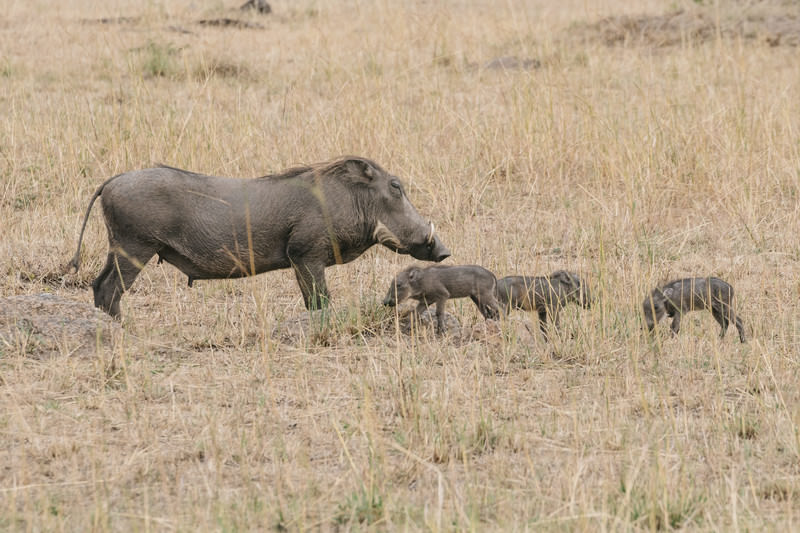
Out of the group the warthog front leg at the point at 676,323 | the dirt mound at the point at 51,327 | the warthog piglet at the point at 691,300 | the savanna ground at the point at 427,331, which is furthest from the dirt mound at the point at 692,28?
the dirt mound at the point at 51,327

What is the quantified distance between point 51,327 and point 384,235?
157 centimetres

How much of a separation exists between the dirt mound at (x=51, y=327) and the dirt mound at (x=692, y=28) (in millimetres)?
8413

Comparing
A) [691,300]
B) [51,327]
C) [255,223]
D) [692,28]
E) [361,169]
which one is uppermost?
[361,169]

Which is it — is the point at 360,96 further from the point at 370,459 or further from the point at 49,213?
the point at 370,459

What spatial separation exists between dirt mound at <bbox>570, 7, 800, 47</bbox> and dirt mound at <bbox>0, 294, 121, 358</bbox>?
8.41 metres

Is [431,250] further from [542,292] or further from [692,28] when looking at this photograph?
[692,28]

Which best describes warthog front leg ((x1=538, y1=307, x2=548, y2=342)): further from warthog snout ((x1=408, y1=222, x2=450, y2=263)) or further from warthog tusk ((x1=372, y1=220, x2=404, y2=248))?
warthog tusk ((x1=372, y1=220, x2=404, y2=248))

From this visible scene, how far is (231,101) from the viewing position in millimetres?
9539

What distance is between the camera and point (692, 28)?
41.8 ft

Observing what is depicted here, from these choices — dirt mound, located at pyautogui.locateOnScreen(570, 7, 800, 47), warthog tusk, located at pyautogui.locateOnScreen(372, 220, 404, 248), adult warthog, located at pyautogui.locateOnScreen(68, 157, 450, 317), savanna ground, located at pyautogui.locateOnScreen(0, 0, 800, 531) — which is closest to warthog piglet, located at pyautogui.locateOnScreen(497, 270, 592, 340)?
savanna ground, located at pyautogui.locateOnScreen(0, 0, 800, 531)

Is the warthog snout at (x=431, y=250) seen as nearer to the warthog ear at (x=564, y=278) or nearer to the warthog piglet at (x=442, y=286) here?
the warthog piglet at (x=442, y=286)

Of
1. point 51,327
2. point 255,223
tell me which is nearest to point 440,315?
point 255,223

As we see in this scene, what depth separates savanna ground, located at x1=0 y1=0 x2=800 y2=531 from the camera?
3.45 meters

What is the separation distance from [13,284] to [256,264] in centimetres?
148
